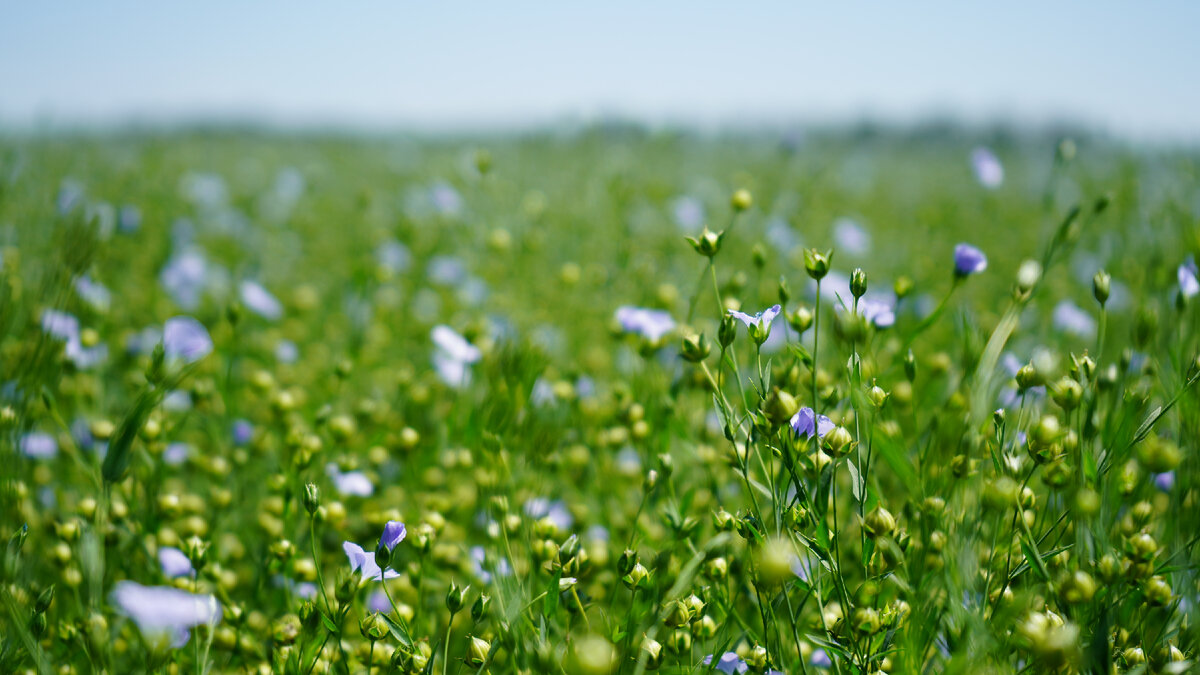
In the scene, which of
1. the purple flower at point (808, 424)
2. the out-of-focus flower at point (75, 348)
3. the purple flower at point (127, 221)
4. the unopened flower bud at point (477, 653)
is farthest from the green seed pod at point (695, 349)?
the purple flower at point (127, 221)

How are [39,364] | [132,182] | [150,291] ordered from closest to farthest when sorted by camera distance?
[39,364] → [150,291] → [132,182]

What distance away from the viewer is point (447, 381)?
1748 millimetres

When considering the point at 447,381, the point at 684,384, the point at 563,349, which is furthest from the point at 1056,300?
the point at 447,381

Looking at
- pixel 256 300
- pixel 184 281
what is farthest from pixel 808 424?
pixel 184 281

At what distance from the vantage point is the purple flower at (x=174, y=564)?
1.07 meters

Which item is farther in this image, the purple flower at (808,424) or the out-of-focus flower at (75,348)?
the out-of-focus flower at (75,348)

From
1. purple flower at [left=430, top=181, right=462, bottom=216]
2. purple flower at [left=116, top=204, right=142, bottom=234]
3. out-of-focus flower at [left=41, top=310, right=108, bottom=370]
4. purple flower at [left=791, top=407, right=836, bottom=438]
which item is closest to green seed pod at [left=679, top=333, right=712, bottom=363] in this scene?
purple flower at [left=791, top=407, right=836, bottom=438]

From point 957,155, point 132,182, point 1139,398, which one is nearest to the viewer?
point 1139,398

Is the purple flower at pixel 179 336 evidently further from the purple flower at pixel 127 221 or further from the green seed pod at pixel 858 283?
the purple flower at pixel 127 221

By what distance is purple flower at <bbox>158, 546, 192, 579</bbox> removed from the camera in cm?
107

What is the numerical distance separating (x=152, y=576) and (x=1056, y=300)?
9.19 ft

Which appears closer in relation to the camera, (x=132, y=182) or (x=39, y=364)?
(x=39, y=364)

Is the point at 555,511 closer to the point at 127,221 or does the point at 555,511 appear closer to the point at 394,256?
the point at 394,256

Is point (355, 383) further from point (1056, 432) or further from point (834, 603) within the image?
point (1056, 432)
